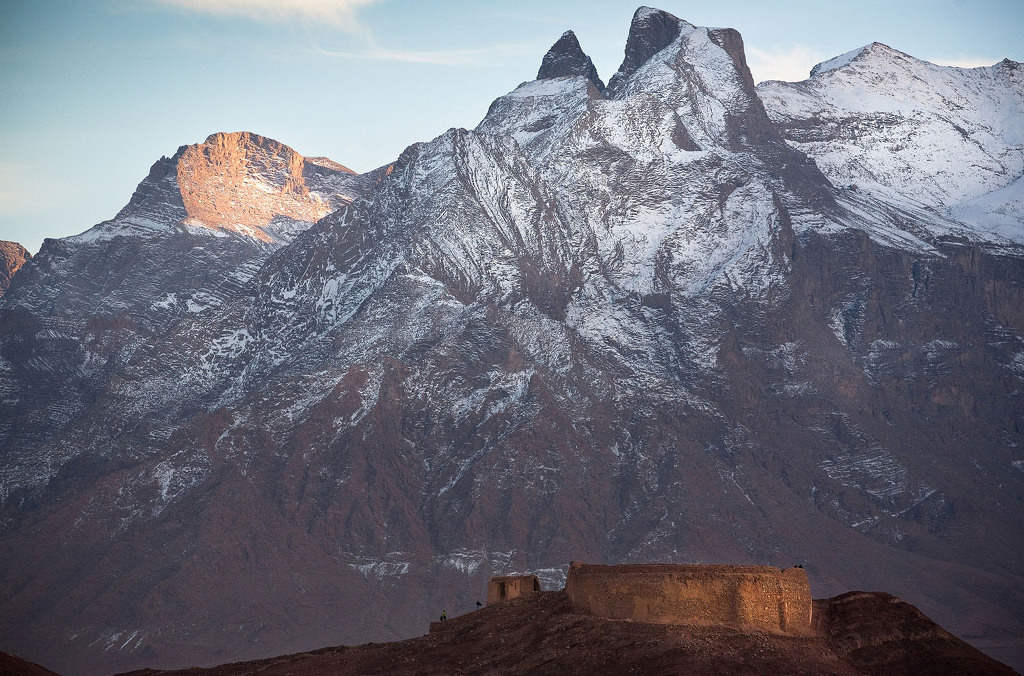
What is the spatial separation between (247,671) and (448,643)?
1681 centimetres

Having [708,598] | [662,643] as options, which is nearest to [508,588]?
[708,598]

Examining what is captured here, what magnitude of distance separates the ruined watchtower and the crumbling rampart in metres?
17.1

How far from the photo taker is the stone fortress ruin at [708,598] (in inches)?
4658

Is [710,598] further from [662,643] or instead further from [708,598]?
[662,643]

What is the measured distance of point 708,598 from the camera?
389ft

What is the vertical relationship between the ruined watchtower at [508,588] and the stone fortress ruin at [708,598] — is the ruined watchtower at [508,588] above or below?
above

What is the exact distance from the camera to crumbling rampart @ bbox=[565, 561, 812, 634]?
388ft

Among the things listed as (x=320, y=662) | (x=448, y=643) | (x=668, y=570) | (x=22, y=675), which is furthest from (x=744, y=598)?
(x=22, y=675)

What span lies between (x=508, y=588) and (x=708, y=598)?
23.7m

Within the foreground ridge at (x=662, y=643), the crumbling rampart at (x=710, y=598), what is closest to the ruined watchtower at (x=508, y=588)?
the foreground ridge at (x=662, y=643)

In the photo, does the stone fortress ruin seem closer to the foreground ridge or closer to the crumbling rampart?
the crumbling rampart

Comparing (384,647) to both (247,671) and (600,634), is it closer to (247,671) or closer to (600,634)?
(247,671)

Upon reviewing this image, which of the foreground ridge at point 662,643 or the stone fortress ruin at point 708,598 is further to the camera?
the stone fortress ruin at point 708,598

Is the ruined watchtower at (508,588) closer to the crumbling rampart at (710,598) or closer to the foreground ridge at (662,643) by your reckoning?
the foreground ridge at (662,643)
